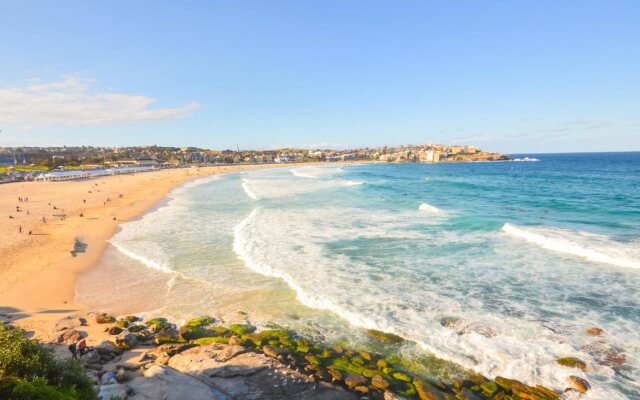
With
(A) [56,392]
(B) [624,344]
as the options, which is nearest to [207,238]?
(A) [56,392]

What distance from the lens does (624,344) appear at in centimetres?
956

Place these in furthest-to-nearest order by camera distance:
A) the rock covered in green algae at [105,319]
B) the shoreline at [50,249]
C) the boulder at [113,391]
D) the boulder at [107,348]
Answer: the shoreline at [50,249] → the rock covered in green algae at [105,319] → the boulder at [107,348] → the boulder at [113,391]

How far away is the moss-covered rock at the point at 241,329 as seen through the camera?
1012 cm

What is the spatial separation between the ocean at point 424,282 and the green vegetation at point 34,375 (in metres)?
5.29

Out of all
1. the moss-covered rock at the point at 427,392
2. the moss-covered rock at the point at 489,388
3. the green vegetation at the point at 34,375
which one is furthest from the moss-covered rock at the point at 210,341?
the moss-covered rock at the point at 489,388

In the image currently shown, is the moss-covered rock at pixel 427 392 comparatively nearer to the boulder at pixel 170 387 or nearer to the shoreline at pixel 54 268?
the shoreline at pixel 54 268

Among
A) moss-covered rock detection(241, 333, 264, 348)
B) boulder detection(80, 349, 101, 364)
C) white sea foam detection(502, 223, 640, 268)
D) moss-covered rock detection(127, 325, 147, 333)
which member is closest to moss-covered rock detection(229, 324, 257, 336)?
moss-covered rock detection(241, 333, 264, 348)

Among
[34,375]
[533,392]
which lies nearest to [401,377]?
[533,392]

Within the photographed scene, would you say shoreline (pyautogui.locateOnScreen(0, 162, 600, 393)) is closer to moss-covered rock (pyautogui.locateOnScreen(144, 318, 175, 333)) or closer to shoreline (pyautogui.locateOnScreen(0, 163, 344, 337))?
shoreline (pyautogui.locateOnScreen(0, 163, 344, 337))

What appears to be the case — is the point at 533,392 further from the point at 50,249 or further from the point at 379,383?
Result: the point at 50,249

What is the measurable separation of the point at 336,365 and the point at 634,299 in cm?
1071

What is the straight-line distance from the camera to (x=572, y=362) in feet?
28.7

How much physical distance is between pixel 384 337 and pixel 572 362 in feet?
14.3

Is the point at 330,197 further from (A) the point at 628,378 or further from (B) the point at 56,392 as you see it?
(B) the point at 56,392
